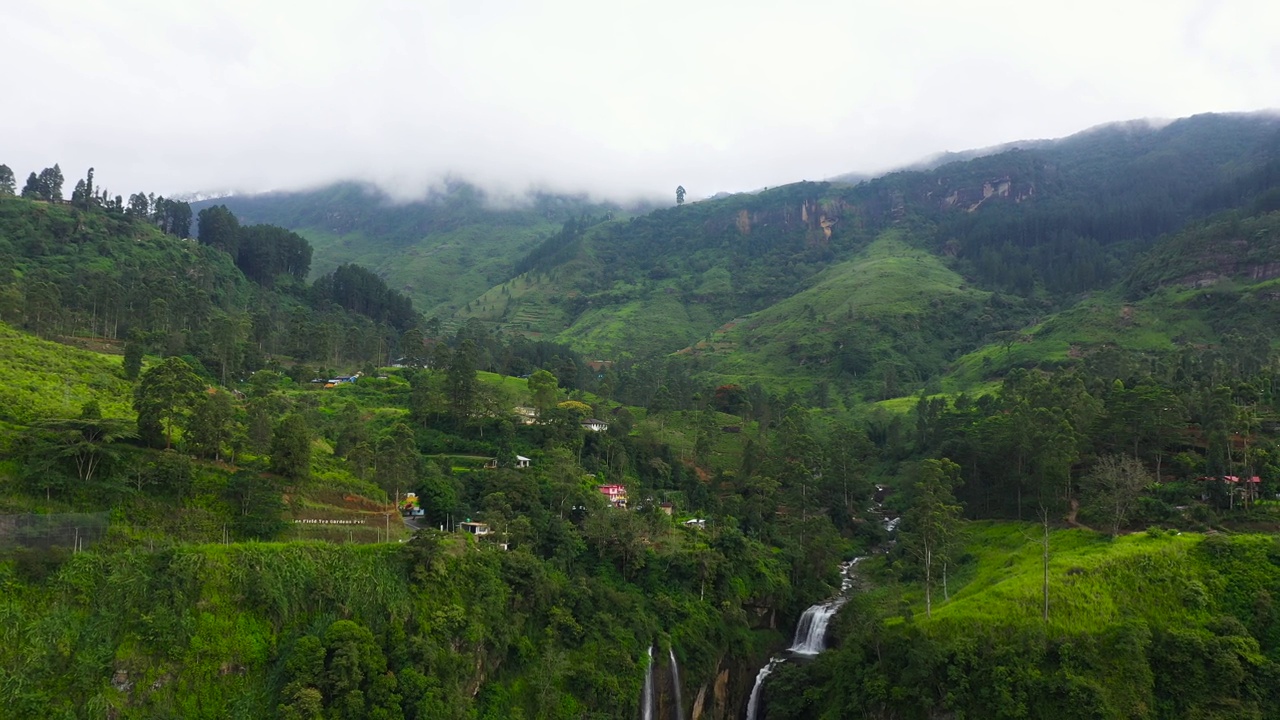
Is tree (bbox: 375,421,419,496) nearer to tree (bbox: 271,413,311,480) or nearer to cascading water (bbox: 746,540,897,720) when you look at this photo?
tree (bbox: 271,413,311,480)

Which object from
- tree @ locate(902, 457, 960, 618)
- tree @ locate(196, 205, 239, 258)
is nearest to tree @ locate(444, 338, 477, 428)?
tree @ locate(902, 457, 960, 618)

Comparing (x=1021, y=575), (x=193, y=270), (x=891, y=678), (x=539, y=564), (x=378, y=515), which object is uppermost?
(x=193, y=270)

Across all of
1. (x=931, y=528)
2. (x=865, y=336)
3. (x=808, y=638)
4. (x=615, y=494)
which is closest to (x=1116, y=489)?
(x=931, y=528)

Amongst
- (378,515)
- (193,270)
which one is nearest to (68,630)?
(378,515)

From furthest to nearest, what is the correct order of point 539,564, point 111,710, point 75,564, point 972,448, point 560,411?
1. point 560,411
2. point 972,448
3. point 539,564
4. point 75,564
5. point 111,710

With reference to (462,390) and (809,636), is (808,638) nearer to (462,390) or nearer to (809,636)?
(809,636)

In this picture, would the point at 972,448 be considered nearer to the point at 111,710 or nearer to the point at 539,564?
the point at 539,564

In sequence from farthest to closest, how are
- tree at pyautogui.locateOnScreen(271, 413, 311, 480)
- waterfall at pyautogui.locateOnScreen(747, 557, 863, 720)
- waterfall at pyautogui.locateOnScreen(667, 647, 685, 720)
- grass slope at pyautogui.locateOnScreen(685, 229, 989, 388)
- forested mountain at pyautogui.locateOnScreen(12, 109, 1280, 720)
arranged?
grass slope at pyautogui.locateOnScreen(685, 229, 989, 388), waterfall at pyautogui.locateOnScreen(747, 557, 863, 720), waterfall at pyautogui.locateOnScreen(667, 647, 685, 720), tree at pyautogui.locateOnScreen(271, 413, 311, 480), forested mountain at pyautogui.locateOnScreen(12, 109, 1280, 720)
